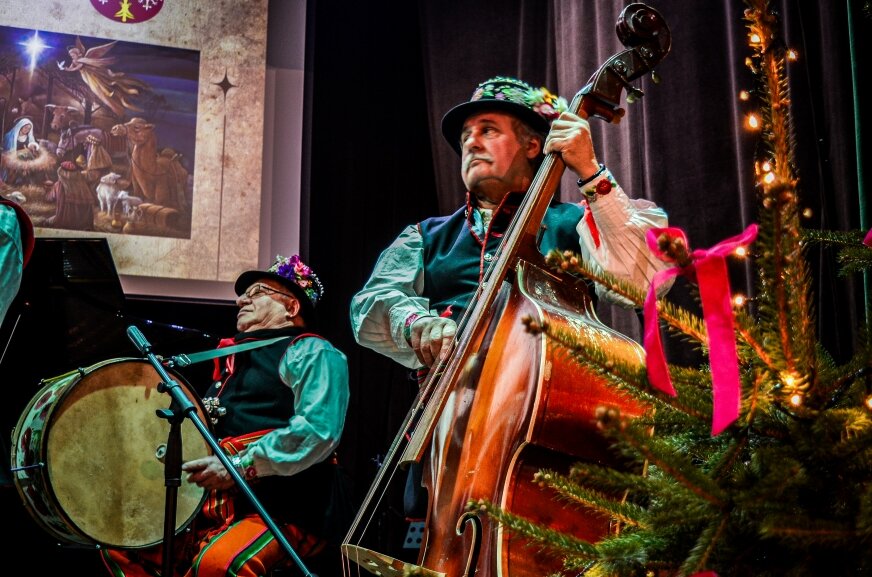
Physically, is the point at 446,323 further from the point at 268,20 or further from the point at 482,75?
the point at 268,20

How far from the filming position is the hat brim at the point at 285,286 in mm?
3859

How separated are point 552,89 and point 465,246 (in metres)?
1.74

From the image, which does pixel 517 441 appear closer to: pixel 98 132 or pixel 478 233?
pixel 478 233

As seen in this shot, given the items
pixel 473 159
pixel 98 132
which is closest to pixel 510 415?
pixel 473 159

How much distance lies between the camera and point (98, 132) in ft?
13.9

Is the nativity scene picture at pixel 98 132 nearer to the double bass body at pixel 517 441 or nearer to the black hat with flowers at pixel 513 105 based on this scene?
the black hat with flowers at pixel 513 105

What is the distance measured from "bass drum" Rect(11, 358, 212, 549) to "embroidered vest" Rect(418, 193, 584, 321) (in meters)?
1.14

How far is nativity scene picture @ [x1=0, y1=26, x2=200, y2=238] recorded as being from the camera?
160 inches

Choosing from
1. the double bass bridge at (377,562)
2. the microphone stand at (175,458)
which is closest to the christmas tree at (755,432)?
the double bass bridge at (377,562)

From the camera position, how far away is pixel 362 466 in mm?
4449

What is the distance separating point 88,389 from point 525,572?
2.19 metres

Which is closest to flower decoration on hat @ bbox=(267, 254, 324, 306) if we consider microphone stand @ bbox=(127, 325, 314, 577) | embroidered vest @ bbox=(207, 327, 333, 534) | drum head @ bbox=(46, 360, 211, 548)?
embroidered vest @ bbox=(207, 327, 333, 534)

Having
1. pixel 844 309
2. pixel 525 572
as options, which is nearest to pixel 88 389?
pixel 525 572

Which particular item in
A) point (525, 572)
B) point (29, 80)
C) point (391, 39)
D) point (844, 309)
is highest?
point (391, 39)
